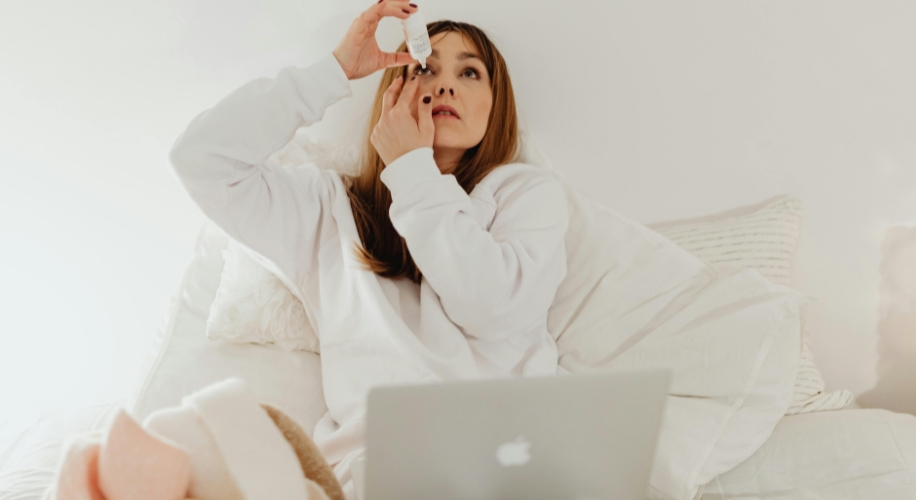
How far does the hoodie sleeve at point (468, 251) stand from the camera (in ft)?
3.36

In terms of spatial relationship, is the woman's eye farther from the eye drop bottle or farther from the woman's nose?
the eye drop bottle

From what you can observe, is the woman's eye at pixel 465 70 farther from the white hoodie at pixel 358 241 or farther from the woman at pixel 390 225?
the white hoodie at pixel 358 241

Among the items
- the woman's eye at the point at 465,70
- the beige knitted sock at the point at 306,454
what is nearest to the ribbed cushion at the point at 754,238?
the woman's eye at the point at 465,70

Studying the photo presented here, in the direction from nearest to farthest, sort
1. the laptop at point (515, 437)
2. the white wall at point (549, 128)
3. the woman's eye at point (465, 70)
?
the laptop at point (515, 437) < the woman's eye at point (465, 70) < the white wall at point (549, 128)

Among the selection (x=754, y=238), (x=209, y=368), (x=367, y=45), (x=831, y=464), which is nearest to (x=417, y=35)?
(x=367, y=45)

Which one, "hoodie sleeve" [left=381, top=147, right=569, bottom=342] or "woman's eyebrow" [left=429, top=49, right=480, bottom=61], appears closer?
"hoodie sleeve" [left=381, top=147, right=569, bottom=342]

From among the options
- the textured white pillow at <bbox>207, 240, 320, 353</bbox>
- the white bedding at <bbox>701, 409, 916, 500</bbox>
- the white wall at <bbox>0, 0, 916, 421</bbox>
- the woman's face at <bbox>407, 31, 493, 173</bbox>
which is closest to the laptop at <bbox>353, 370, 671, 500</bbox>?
the white bedding at <bbox>701, 409, 916, 500</bbox>

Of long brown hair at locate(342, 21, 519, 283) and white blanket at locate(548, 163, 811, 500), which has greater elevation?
long brown hair at locate(342, 21, 519, 283)

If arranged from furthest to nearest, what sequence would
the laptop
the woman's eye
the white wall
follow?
1. the white wall
2. the woman's eye
3. the laptop

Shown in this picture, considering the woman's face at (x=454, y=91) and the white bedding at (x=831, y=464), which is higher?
the woman's face at (x=454, y=91)

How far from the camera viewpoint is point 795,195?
1.50m

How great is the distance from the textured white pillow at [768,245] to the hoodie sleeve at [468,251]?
0.43 meters

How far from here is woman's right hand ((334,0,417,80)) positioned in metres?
1.08

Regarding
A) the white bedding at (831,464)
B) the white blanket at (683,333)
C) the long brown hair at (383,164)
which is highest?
the long brown hair at (383,164)
